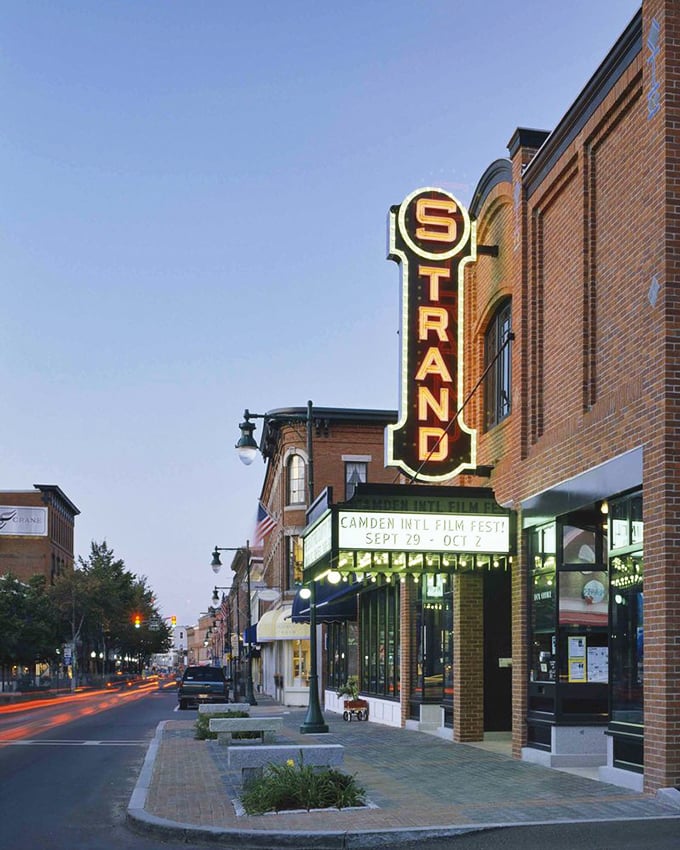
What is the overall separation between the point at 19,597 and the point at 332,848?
65937 mm

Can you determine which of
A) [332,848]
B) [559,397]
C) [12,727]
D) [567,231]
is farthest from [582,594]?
[12,727]

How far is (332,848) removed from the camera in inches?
418

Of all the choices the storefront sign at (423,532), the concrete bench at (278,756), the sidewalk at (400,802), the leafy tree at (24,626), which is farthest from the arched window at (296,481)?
the concrete bench at (278,756)

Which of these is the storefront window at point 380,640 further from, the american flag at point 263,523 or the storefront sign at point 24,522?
the storefront sign at point 24,522

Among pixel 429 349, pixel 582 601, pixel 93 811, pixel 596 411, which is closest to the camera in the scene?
pixel 93 811

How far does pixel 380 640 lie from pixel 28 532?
271 feet

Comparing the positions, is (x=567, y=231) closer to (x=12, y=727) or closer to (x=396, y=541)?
(x=396, y=541)

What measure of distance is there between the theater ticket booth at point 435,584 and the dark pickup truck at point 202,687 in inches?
613

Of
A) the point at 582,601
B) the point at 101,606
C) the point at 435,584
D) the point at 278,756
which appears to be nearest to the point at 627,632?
the point at 582,601

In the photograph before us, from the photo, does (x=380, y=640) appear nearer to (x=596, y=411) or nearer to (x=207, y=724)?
(x=207, y=724)

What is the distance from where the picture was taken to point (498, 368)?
68.9 ft

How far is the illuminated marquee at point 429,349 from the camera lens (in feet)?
66.7

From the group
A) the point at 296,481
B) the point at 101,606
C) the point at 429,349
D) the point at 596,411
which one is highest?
the point at 429,349

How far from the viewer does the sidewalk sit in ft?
36.0
